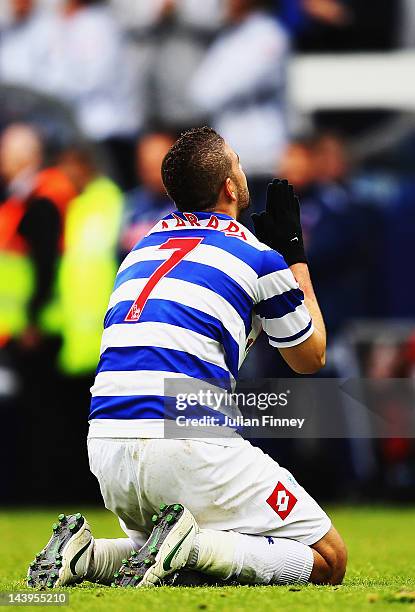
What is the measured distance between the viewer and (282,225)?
519cm

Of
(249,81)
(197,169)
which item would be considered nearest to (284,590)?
(197,169)

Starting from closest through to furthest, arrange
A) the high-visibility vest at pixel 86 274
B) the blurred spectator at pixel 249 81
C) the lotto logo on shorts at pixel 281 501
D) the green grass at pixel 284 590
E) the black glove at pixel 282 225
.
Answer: the green grass at pixel 284 590 < the lotto logo on shorts at pixel 281 501 < the black glove at pixel 282 225 < the high-visibility vest at pixel 86 274 < the blurred spectator at pixel 249 81

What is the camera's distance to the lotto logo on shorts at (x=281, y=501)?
475cm

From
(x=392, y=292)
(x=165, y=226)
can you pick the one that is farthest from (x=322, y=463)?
(x=165, y=226)

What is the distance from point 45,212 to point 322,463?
328 cm

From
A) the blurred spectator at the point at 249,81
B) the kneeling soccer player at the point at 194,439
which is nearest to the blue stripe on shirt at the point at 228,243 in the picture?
the kneeling soccer player at the point at 194,439

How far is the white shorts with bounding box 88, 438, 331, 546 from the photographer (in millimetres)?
4652

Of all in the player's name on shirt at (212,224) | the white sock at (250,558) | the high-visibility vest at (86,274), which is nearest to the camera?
the white sock at (250,558)

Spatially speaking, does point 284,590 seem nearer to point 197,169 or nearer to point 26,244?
point 197,169

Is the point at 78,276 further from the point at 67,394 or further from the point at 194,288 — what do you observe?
the point at 194,288

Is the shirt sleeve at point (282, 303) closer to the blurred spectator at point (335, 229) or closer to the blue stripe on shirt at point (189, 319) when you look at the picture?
the blue stripe on shirt at point (189, 319)

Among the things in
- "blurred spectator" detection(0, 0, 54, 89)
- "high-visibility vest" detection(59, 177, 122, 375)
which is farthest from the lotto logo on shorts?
"blurred spectator" detection(0, 0, 54, 89)

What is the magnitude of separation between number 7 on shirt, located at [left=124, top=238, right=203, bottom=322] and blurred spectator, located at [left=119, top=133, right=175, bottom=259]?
237 inches

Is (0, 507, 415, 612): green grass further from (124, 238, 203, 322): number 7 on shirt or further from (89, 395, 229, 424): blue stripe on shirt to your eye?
(124, 238, 203, 322): number 7 on shirt
